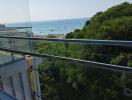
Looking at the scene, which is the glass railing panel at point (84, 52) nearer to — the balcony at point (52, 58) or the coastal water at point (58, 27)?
the balcony at point (52, 58)

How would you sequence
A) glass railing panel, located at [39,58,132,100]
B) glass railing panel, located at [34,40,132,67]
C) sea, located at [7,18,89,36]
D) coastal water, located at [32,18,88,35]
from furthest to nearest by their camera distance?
coastal water, located at [32,18,88,35] < sea, located at [7,18,89,36] < glass railing panel, located at [39,58,132,100] < glass railing panel, located at [34,40,132,67]

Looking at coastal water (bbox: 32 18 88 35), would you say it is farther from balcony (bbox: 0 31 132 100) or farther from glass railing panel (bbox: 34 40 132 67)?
glass railing panel (bbox: 34 40 132 67)

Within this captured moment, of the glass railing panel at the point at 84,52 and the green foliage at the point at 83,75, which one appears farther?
the green foliage at the point at 83,75

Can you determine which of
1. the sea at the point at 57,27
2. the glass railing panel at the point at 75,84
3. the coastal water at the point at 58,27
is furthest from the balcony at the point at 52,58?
the coastal water at the point at 58,27

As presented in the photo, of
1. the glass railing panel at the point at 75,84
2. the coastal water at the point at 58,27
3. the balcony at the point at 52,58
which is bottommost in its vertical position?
the coastal water at the point at 58,27

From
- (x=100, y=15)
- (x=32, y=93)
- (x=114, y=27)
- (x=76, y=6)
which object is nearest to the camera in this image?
(x=32, y=93)

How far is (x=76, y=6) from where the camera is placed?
30.9 metres

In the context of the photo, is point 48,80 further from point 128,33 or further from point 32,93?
point 128,33

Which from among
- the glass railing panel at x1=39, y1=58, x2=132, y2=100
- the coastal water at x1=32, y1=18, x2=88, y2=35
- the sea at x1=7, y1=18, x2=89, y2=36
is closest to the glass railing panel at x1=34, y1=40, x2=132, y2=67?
the glass railing panel at x1=39, y1=58, x2=132, y2=100

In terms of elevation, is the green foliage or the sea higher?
the green foliage

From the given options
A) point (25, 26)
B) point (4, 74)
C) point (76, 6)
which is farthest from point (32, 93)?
point (76, 6)

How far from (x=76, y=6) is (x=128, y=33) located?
23913 mm

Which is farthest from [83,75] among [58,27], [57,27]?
[57,27]

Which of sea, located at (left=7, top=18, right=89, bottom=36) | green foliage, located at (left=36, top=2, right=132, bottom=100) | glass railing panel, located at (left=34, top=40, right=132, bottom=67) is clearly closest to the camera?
glass railing panel, located at (left=34, top=40, right=132, bottom=67)
